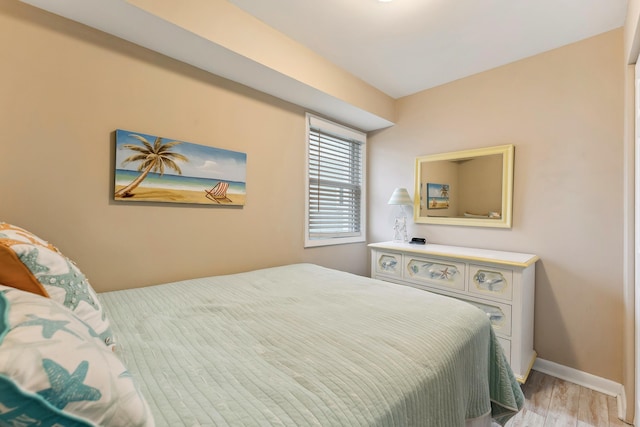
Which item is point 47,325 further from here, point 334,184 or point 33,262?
point 334,184

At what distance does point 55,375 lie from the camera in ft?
1.27

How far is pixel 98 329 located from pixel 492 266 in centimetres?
222

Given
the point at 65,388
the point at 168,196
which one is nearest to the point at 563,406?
the point at 65,388

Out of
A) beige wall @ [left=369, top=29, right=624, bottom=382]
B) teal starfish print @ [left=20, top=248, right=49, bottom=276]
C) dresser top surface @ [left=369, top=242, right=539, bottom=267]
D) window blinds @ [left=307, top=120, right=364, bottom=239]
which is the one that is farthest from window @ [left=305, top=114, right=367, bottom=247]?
teal starfish print @ [left=20, top=248, right=49, bottom=276]

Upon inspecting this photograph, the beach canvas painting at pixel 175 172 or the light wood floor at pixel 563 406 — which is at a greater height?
the beach canvas painting at pixel 175 172

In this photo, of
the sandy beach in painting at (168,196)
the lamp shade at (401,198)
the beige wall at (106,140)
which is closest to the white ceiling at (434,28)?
the beige wall at (106,140)

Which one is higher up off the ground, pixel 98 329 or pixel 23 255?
pixel 23 255

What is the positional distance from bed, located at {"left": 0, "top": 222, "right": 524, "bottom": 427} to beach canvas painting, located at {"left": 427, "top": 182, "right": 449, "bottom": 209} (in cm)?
148

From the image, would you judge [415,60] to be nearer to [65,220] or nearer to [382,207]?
[382,207]

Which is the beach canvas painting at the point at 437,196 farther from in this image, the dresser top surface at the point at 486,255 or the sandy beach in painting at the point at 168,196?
the sandy beach in painting at the point at 168,196

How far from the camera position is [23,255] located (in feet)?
2.34

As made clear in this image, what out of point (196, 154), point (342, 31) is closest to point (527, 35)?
point (342, 31)

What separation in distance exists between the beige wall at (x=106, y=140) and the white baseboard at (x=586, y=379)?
2349mm

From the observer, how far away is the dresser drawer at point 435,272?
2158mm
